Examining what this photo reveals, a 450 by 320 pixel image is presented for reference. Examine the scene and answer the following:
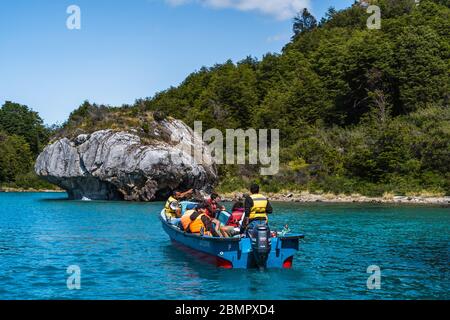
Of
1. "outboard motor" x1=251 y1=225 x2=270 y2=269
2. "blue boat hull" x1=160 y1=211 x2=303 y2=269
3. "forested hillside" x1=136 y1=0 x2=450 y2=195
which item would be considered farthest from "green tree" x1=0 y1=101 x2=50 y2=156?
"outboard motor" x1=251 y1=225 x2=270 y2=269

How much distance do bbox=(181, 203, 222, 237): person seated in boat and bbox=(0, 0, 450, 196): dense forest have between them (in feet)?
133

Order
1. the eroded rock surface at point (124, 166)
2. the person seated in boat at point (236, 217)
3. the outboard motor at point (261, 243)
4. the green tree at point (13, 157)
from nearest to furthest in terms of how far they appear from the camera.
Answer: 1. the outboard motor at point (261, 243)
2. the person seated in boat at point (236, 217)
3. the eroded rock surface at point (124, 166)
4. the green tree at point (13, 157)

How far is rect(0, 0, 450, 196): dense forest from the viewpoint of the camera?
62219mm

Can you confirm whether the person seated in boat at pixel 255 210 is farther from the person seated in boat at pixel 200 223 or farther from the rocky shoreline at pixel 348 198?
the rocky shoreline at pixel 348 198

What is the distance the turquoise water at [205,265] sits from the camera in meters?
15.8

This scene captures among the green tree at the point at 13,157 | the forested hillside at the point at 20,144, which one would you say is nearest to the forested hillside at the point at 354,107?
the forested hillside at the point at 20,144

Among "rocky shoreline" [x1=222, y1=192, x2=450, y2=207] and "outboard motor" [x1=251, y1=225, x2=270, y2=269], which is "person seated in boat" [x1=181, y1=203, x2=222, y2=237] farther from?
"rocky shoreline" [x1=222, y1=192, x2=450, y2=207]

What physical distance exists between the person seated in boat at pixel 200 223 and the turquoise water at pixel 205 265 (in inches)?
49.9

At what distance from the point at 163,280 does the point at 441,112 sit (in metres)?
60.9

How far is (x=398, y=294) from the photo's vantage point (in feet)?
50.8

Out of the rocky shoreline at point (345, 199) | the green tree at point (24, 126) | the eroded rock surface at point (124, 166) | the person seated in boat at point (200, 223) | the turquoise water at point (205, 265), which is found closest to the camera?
the turquoise water at point (205, 265)

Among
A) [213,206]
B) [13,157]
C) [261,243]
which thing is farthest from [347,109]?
[261,243]
